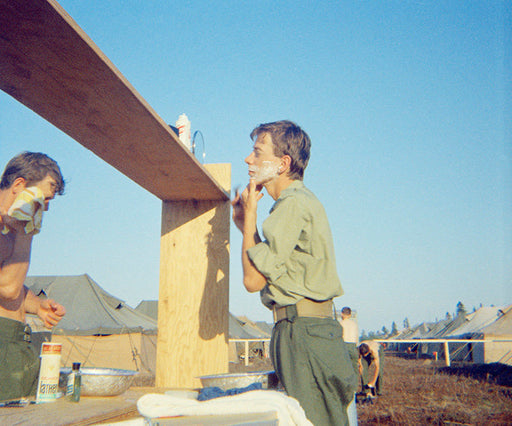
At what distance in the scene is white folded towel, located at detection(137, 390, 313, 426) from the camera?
39.0 inches

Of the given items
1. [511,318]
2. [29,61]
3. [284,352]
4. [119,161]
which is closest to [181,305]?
[119,161]

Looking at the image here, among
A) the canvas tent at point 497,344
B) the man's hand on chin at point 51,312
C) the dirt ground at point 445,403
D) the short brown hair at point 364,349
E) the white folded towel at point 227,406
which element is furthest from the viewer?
the canvas tent at point 497,344

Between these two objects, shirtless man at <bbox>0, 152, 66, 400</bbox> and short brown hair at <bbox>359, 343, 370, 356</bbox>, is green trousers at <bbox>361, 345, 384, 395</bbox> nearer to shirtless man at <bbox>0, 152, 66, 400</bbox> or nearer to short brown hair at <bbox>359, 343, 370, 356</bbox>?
short brown hair at <bbox>359, 343, 370, 356</bbox>

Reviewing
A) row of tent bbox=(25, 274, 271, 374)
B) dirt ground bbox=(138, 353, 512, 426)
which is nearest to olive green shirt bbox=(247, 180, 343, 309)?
dirt ground bbox=(138, 353, 512, 426)

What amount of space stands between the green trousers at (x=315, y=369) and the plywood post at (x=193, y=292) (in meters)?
1.32

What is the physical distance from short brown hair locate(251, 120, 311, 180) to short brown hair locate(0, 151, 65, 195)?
104 centimetres

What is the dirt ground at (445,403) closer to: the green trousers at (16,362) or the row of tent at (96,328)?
the green trousers at (16,362)

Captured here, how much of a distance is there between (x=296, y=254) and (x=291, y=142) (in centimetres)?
57

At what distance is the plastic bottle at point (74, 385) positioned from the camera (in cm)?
173

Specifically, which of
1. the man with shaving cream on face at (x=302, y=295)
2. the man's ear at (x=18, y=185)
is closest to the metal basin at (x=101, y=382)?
the man with shaving cream on face at (x=302, y=295)

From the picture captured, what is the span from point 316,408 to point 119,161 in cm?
160

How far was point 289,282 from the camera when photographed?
67.5 inches

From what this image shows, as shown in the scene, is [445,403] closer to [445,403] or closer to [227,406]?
[445,403]

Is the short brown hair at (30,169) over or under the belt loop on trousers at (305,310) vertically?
over
